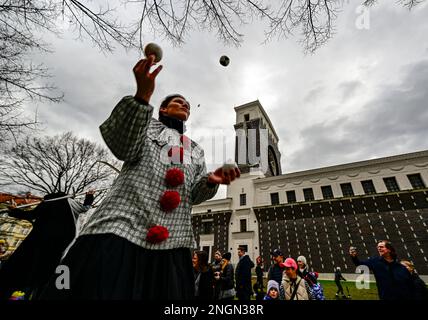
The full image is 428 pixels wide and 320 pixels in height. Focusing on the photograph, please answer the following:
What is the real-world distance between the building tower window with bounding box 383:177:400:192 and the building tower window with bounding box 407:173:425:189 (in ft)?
3.86

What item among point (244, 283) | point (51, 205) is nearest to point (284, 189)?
point (244, 283)

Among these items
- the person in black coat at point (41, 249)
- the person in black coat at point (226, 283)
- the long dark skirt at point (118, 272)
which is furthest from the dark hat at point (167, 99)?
the person in black coat at point (226, 283)

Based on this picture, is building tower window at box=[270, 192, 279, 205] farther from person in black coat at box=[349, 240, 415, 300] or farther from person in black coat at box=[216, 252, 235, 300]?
person in black coat at box=[349, 240, 415, 300]

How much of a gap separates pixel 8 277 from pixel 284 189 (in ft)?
83.4

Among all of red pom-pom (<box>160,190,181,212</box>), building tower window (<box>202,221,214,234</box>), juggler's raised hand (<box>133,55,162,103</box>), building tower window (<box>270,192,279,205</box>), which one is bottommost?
red pom-pom (<box>160,190,181,212</box>)

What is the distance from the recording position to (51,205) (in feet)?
10.2

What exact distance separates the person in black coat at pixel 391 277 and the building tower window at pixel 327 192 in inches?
776

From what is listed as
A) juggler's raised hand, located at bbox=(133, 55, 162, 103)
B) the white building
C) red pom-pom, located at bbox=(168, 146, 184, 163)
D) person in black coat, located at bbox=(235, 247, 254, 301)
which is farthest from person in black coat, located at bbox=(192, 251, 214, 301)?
the white building

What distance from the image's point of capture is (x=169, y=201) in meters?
1.39

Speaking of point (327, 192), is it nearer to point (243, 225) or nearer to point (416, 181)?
→ point (416, 181)

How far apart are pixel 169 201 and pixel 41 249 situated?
7.30 feet

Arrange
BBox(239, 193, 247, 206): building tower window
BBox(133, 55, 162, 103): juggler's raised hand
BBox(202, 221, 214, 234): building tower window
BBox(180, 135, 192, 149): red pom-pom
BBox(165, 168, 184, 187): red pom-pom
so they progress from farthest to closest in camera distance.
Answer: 1. BBox(202, 221, 214, 234): building tower window
2. BBox(239, 193, 247, 206): building tower window
3. BBox(180, 135, 192, 149): red pom-pom
4. BBox(165, 168, 184, 187): red pom-pom
5. BBox(133, 55, 162, 103): juggler's raised hand

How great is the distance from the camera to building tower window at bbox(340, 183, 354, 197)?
21616mm
